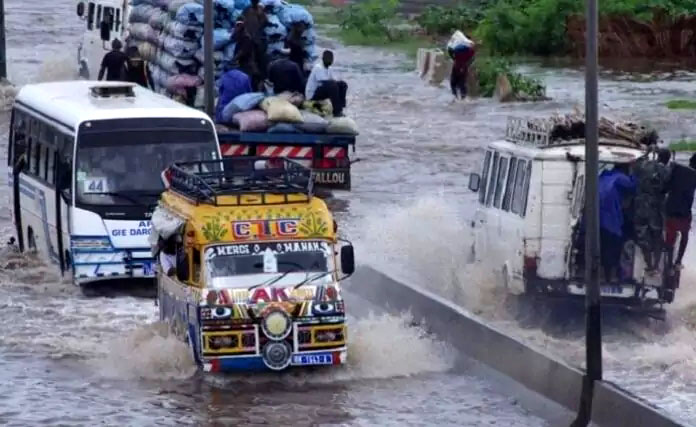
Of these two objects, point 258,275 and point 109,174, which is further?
point 109,174

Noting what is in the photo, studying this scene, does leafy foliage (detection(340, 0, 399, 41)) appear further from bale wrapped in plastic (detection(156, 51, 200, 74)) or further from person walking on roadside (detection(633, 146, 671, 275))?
person walking on roadside (detection(633, 146, 671, 275))

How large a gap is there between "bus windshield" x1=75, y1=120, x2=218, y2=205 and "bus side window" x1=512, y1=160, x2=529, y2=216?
4.59m

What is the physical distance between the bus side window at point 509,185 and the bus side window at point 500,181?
16 cm

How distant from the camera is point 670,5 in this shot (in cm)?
5266

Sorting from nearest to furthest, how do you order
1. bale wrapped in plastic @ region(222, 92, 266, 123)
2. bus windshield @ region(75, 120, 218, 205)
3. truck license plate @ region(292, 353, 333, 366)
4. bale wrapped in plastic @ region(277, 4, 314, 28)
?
truck license plate @ region(292, 353, 333, 366)
bus windshield @ region(75, 120, 218, 205)
bale wrapped in plastic @ region(222, 92, 266, 123)
bale wrapped in plastic @ region(277, 4, 314, 28)

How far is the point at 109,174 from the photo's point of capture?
71.9 feet

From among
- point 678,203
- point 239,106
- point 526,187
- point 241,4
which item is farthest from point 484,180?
point 241,4

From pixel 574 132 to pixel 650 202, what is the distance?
4.91 feet

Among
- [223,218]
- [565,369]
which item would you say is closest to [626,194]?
[565,369]

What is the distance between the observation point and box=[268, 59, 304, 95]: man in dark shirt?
2958 cm

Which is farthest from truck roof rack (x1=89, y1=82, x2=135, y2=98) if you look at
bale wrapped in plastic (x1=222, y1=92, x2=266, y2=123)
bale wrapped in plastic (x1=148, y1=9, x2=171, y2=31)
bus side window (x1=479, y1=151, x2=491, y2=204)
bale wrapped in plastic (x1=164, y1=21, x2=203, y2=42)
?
bale wrapped in plastic (x1=148, y1=9, x2=171, y2=31)

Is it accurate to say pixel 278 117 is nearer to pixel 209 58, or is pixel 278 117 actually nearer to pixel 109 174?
pixel 209 58

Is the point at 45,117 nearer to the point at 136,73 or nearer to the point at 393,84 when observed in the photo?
the point at 136,73

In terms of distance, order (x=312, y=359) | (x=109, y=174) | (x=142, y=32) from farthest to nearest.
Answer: (x=142, y=32)
(x=109, y=174)
(x=312, y=359)
